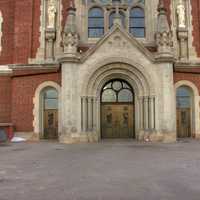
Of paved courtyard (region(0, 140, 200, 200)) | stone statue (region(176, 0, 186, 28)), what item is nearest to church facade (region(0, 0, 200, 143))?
stone statue (region(176, 0, 186, 28))

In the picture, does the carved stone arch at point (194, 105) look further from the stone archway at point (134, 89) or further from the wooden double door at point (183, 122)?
the stone archway at point (134, 89)

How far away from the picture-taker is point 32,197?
571 centimetres

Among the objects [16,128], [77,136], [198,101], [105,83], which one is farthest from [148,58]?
[16,128]

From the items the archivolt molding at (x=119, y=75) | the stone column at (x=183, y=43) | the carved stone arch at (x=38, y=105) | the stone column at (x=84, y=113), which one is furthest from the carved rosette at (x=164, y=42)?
the carved stone arch at (x=38, y=105)

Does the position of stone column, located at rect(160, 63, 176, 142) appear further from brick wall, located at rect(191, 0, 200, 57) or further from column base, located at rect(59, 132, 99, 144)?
brick wall, located at rect(191, 0, 200, 57)

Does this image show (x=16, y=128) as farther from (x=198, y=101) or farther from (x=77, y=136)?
(x=198, y=101)

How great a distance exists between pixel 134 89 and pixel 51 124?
613 cm

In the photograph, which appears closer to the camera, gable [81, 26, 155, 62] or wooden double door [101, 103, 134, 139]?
gable [81, 26, 155, 62]

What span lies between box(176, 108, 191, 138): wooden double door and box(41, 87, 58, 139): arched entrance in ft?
27.8

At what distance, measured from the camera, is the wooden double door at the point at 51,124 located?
20219 millimetres

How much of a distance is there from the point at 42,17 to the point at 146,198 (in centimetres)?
1837

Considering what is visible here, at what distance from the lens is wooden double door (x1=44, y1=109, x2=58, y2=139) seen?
796 inches

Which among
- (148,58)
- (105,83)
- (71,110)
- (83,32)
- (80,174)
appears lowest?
(80,174)

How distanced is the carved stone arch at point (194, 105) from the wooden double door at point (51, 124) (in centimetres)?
866
